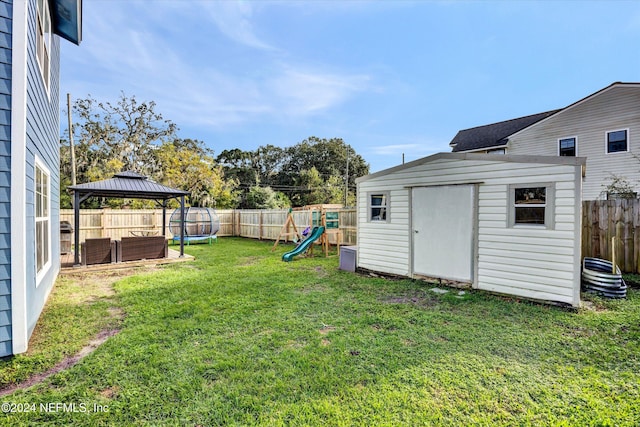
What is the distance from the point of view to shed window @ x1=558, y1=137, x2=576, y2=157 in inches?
492

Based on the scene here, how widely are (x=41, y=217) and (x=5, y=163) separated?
75.9 inches

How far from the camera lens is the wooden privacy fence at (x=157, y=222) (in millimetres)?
11375

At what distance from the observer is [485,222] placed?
5211mm

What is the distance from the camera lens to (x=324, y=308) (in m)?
4.53

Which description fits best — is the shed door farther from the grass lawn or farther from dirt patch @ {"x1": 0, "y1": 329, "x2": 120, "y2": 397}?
dirt patch @ {"x1": 0, "y1": 329, "x2": 120, "y2": 397}

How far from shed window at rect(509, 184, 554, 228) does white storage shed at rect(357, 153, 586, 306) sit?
14 millimetres

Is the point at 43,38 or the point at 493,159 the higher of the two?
the point at 43,38

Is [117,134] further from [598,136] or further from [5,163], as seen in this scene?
[598,136]

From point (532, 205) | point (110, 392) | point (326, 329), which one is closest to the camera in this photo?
point (110, 392)

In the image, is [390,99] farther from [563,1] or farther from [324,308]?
[324,308]

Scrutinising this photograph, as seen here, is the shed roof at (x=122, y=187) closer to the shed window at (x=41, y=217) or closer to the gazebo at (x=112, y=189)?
the gazebo at (x=112, y=189)

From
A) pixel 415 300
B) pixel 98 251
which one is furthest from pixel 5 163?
pixel 98 251

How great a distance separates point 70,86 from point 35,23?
614 inches

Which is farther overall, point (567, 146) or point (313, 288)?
point (567, 146)
